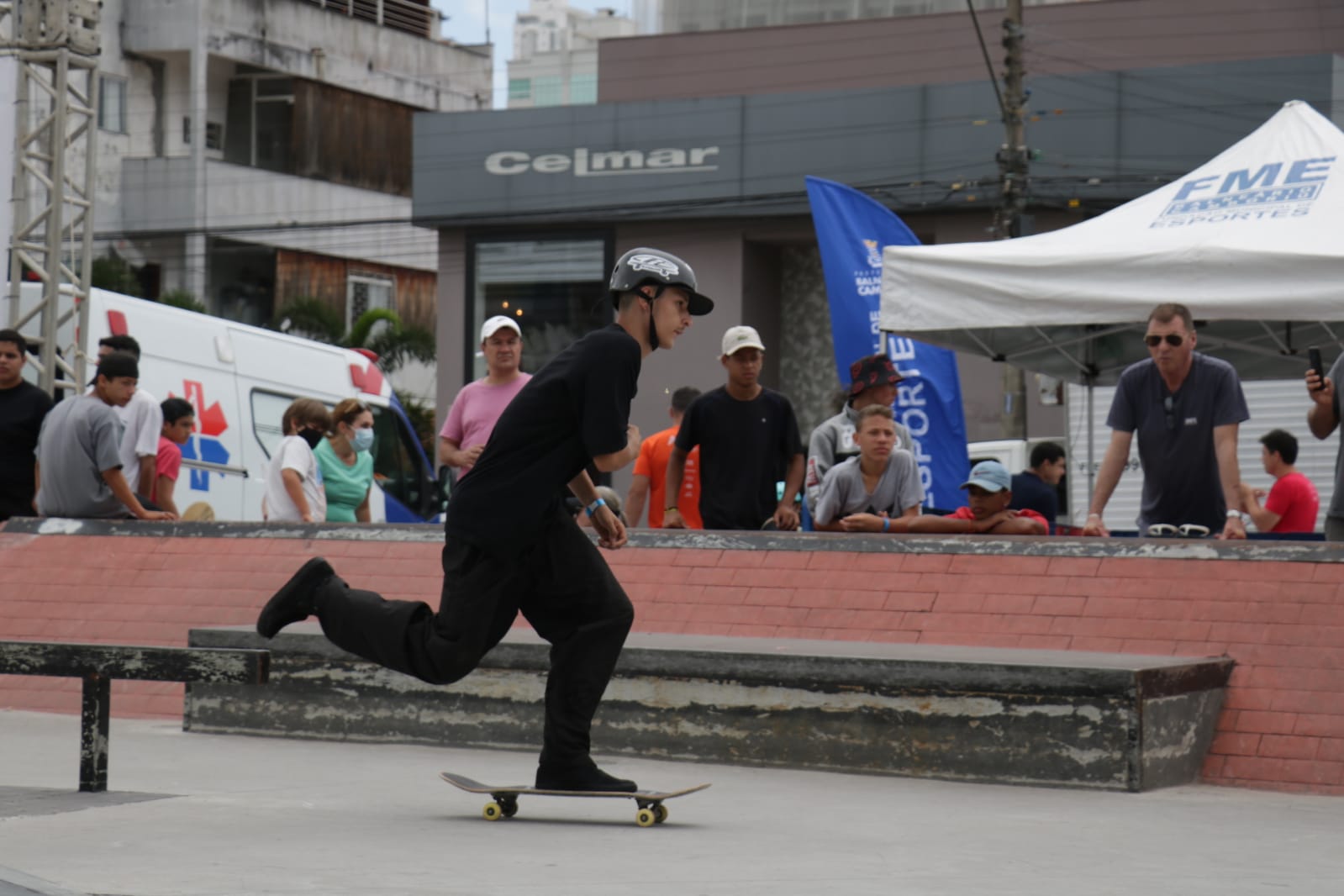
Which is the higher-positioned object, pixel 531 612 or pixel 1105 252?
pixel 1105 252

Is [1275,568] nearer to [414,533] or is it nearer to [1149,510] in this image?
[1149,510]

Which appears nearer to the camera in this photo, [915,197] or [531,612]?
[531,612]

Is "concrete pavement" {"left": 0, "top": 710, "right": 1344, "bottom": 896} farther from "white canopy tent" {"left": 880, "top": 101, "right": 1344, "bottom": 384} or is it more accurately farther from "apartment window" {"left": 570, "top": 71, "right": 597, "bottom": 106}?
"apartment window" {"left": 570, "top": 71, "right": 597, "bottom": 106}

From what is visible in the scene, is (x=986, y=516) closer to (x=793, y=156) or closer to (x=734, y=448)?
(x=734, y=448)

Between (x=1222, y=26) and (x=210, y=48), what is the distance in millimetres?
22024

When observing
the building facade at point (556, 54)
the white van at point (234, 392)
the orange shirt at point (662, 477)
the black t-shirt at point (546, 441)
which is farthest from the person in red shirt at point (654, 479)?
the building facade at point (556, 54)

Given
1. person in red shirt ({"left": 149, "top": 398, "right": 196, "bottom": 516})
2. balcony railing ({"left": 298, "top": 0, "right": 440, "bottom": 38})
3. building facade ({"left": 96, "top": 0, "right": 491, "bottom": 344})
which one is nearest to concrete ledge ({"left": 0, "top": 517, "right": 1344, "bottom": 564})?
person in red shirt ({"left": 149, "top": 398, "right": 196, "bottom": 516})

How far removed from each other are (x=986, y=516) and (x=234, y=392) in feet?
25.1

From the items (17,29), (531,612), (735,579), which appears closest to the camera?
(531,612)

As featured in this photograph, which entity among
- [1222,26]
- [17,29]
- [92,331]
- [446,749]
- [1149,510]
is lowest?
[446,749]

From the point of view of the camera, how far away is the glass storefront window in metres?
28.2

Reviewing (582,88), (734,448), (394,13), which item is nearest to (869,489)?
(734,448)

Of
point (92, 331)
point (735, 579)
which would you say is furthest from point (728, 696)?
point (92, 331)

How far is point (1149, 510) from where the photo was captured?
8.23 m
